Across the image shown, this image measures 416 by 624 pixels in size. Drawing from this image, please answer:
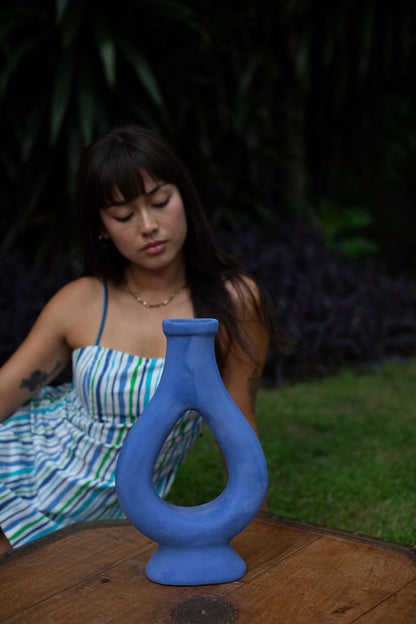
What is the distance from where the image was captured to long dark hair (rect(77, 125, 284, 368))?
1.69m

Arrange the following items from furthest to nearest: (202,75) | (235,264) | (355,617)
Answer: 1. (202,75)
2. (235,264)
3. (355,617)

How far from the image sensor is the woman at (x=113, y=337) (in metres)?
1.72

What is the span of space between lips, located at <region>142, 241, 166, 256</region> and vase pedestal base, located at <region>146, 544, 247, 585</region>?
2.65 ft

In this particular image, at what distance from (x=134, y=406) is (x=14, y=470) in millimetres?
363

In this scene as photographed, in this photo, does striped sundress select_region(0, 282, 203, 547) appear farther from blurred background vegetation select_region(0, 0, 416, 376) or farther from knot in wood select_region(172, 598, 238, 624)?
blurred background vegetation select_region(0, 0, 416, 376)

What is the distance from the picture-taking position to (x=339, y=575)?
44.2 inches

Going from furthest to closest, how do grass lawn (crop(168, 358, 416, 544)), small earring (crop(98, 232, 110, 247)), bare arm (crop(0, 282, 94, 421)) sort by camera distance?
grass lawn (crop(168, 358, 416, 544))
small earring (crop(98, 232, 110, 247))
bare arm (crop(0, 282, 94, 421))

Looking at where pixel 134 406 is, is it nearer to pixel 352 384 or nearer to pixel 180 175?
pixel 180 175

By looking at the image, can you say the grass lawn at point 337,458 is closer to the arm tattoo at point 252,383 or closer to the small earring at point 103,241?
the arm tattoo at point 252,383

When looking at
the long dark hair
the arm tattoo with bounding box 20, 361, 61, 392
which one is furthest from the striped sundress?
the long dark hair

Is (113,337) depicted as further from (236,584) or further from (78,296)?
(236,584)

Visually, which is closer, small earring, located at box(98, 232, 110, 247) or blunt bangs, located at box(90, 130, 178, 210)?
blunt bangs, located at box(90, 130, 178, 210)

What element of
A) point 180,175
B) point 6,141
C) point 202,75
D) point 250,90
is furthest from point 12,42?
point 180,175

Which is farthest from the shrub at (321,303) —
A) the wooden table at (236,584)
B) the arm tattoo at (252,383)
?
the wooden table at (236,584)
